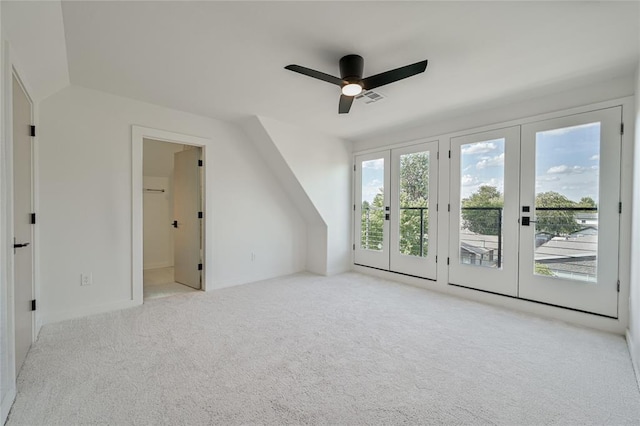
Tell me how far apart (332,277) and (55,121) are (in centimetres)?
386

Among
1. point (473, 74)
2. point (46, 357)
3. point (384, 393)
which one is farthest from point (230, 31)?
point (46, 357)

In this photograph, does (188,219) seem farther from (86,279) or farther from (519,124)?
(519,124)

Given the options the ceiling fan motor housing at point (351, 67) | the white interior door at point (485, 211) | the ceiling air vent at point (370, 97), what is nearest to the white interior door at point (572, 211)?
the white interior door at point (485, 211)

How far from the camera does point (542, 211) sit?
3104 millimetres

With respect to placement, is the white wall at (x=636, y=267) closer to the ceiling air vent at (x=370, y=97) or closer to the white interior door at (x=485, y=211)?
the white interior door at (x=485, y=211)

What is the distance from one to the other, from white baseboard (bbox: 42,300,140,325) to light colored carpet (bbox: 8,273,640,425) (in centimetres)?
12

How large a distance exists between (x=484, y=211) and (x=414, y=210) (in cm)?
96

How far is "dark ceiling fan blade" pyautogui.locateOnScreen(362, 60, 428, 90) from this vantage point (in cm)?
204

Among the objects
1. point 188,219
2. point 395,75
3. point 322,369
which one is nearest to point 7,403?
point 322,369

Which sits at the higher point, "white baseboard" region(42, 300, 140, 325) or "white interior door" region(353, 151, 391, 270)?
"white interior door" region(353, 151, 391, 270)

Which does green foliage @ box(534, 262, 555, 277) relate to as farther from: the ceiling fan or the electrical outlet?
the electrical outlet

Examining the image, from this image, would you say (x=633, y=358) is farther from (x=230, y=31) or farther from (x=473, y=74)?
(x=230, y=31)

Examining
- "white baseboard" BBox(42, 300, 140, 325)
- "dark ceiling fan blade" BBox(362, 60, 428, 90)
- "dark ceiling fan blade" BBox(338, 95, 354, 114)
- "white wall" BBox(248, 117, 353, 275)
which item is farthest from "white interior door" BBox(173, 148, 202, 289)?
"dark ceiling fan blade" BBox(362, 60, 428, 90)

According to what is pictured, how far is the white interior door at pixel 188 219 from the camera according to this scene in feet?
13.2
